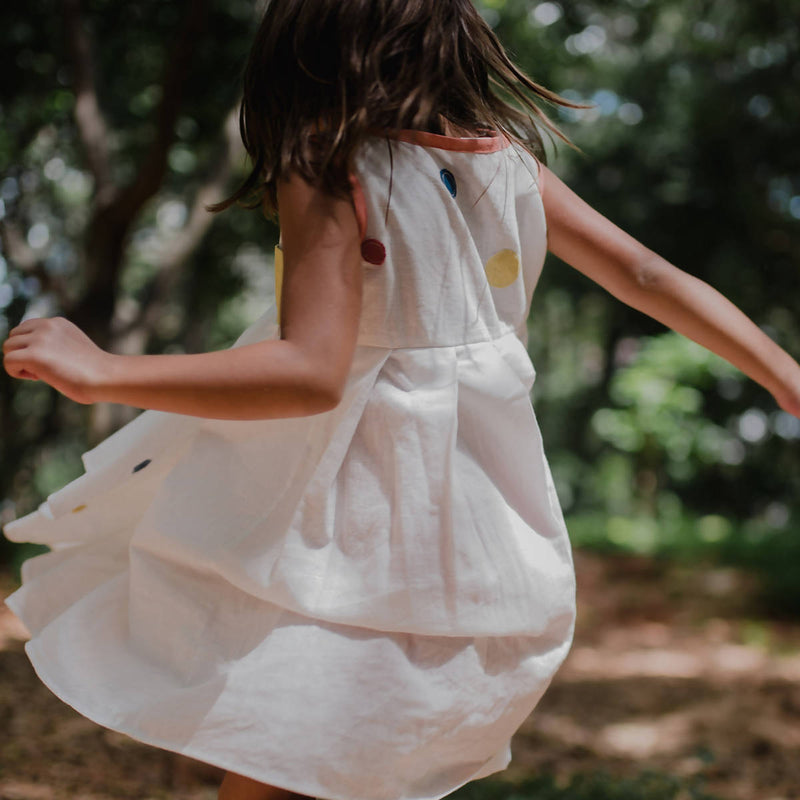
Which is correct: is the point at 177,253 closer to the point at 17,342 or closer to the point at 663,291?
the point at 663,291

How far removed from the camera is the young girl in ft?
3.75

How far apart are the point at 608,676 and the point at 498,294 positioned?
13.3 feet


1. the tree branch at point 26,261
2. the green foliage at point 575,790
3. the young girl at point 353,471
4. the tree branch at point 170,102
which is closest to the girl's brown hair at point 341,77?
the young girl at point 353,471

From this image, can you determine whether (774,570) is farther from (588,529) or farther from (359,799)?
(359,799)

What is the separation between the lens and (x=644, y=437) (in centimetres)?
1076

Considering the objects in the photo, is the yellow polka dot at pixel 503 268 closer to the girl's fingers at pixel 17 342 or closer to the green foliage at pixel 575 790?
the girl's fingers at pixel 17 342

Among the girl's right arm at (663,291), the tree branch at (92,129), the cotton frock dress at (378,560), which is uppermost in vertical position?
the girl's right arm at (663,291)

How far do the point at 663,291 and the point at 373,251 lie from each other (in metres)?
0.51

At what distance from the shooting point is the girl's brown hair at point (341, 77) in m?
1.17

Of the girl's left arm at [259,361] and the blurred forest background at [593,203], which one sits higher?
the girl's left arm at [259,361]

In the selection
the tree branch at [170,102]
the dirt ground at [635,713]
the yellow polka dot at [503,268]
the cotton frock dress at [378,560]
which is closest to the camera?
the cotton frock dress at [378,560]

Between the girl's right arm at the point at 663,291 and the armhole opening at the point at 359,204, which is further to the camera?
the girl's right arm at the point at 663,291

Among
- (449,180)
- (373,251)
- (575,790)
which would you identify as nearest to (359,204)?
(373,251)

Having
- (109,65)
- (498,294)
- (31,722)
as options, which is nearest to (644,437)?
(109,65)
